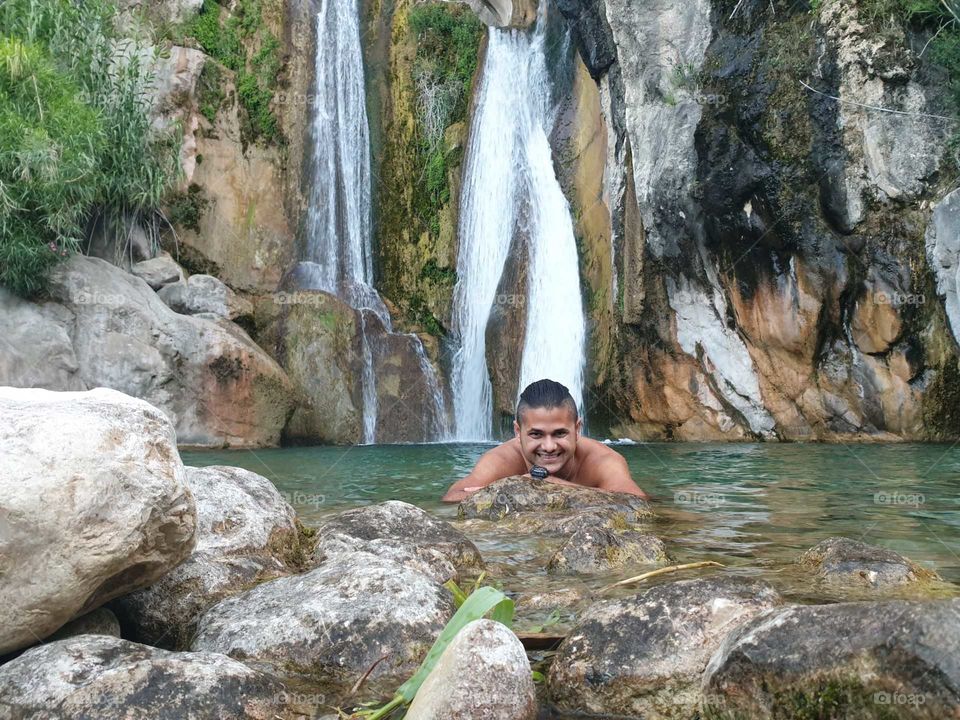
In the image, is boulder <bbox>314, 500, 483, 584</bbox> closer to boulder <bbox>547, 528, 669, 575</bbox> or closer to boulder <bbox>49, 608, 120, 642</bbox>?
boulder <bbox>547, 528, 669, 575</bbox>

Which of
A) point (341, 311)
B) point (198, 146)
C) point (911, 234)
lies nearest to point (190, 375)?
point (341, 311)

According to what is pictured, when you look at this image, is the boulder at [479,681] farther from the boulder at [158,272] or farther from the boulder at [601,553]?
the boulder at [158,272]

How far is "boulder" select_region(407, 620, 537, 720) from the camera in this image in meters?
2.28

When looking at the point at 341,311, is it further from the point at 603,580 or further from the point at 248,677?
the point at 248,677

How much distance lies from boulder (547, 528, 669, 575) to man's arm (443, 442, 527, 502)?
227 centimetres

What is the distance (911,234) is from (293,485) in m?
8.43

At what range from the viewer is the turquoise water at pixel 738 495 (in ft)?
15.0

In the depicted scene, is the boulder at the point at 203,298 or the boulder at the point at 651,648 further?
the boulder at the point at 203,298

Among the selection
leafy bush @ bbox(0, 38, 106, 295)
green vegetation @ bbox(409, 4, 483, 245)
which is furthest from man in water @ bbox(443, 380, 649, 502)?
green vegetation @ bbox(409, 4, 483, 245)

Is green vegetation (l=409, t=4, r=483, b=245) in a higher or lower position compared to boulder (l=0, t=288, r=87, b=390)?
higher

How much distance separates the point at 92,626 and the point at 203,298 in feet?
47.8

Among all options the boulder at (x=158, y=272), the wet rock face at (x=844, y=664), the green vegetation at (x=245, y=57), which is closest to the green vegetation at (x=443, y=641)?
the wet rock face at (x=844, y=664)

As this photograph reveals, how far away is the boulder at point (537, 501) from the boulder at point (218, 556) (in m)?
1.74

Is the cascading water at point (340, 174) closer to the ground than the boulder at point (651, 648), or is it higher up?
higher up
